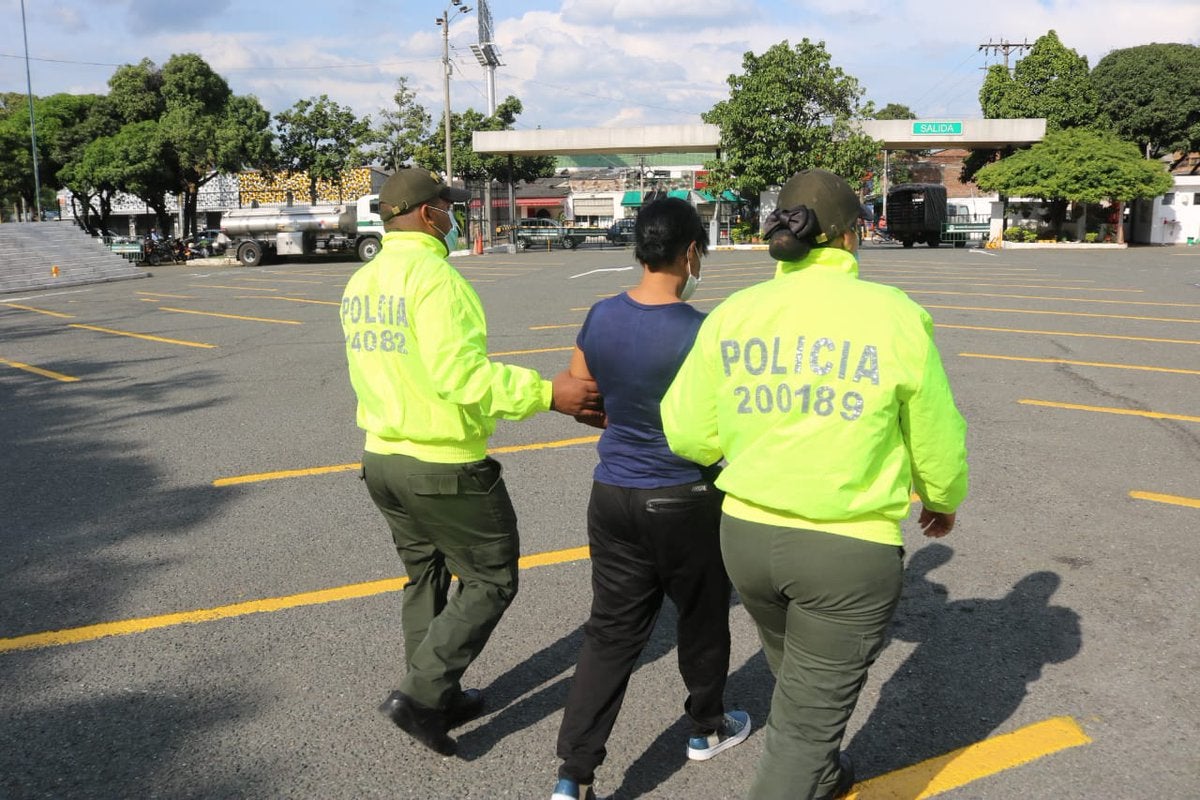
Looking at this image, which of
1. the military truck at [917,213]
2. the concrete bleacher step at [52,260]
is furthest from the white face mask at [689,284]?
the military truck at [917,213]

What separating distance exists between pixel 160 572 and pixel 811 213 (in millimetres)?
3831

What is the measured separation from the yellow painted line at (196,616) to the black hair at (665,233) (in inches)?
88.8

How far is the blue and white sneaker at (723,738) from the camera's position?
9.96ft

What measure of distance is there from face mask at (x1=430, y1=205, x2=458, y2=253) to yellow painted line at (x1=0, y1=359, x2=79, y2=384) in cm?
842

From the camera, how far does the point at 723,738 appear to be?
10.1 ft

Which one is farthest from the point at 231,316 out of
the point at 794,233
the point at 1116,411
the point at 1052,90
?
the point at 1052,90

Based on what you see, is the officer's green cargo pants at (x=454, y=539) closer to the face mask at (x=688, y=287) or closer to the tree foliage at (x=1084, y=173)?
the face mask at (x=688, y=287)

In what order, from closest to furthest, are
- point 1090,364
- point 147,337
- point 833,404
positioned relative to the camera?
point 833,404
point 1090,364
point 147,337

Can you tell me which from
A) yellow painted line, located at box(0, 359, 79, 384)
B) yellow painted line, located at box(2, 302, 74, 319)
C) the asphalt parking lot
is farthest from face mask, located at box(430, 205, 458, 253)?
yellow painted line, located at box(2, 302, 74, 319)

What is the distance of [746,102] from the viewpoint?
123 feet

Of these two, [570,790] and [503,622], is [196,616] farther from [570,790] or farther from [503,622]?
[570,790]

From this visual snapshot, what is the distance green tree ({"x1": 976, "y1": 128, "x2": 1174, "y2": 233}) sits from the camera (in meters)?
35.5

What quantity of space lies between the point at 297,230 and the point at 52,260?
313 inches

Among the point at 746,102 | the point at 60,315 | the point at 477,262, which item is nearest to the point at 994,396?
the point at 60,315
